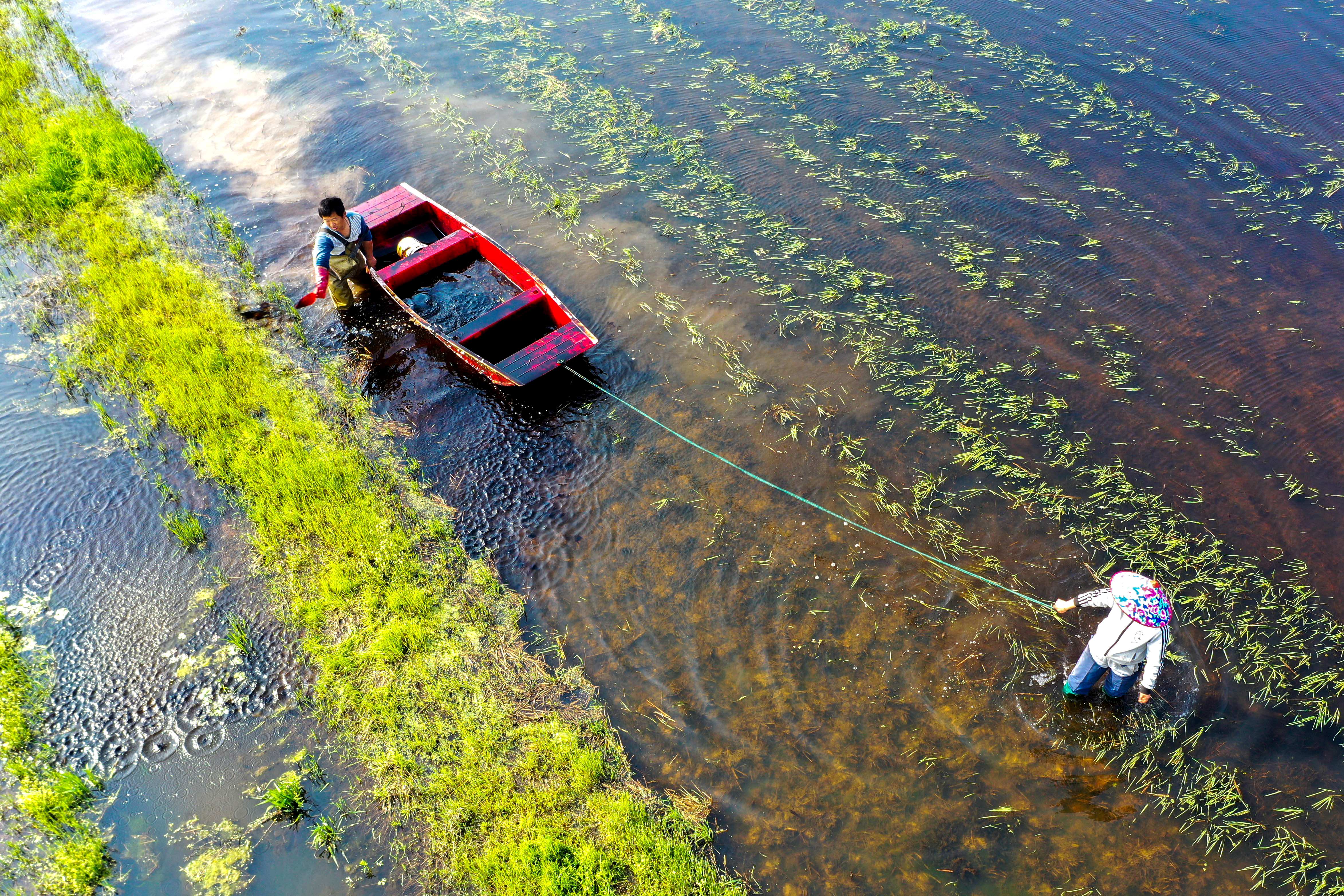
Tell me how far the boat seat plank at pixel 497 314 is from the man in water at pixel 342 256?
3.98 ft

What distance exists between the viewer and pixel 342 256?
712 centimetres

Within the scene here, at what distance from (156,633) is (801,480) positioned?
4.68 m

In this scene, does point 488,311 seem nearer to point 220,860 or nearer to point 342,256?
point 342,256

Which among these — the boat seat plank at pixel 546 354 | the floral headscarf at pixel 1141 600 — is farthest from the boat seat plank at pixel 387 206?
the floral headscarf at pixel 1141 600

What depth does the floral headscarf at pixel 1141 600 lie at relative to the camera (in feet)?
13.4

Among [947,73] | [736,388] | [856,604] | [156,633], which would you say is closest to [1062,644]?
[856,604]

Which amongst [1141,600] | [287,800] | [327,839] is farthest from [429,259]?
[1141,600]

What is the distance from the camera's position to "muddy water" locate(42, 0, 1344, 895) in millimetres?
4551

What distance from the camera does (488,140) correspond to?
9695 mm

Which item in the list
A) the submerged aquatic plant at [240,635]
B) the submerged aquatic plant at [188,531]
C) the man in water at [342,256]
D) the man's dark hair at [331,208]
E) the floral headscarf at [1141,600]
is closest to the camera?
the floral headscarf at [1141,600]

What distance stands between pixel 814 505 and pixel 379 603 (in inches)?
126

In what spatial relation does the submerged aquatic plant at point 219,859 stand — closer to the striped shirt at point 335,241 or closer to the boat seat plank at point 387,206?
the striped shirt at point 335,241

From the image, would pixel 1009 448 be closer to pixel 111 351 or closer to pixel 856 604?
pixel 856 604

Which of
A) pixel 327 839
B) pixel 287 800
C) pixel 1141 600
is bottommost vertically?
pixel 327 839
